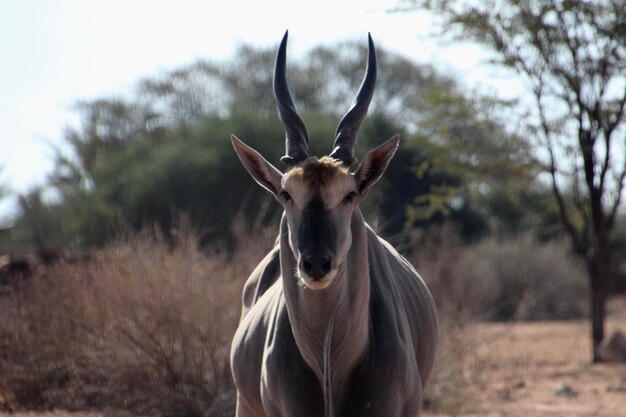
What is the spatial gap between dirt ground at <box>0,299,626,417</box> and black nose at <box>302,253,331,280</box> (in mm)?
5135

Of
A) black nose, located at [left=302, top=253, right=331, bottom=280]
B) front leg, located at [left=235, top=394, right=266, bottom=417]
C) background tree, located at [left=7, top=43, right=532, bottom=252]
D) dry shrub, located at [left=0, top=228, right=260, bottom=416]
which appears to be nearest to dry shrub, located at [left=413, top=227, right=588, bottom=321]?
background tree, located at [left=7, top=43, right=532, bottom=252]

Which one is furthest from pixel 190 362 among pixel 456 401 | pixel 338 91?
pixel 338 91

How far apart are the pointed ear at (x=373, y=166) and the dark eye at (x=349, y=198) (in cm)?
9

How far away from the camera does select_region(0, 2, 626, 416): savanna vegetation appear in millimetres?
9406

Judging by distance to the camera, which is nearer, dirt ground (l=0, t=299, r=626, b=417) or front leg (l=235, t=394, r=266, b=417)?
front leg (l=235, t=394, r=266, b=417)

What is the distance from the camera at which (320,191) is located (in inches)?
192

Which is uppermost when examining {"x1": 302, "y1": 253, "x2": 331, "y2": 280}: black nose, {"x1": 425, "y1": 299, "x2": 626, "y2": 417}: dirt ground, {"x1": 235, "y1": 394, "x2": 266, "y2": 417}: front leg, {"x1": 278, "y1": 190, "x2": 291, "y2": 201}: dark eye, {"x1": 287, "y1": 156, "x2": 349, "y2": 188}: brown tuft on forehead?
{"x1": 287, "y1": 156, "x2": 349, "y2": 188}: brown tuft on forehead

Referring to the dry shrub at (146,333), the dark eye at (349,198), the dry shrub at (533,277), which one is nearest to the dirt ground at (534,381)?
the dry shrub at (146,333)

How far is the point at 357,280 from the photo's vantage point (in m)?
5.29

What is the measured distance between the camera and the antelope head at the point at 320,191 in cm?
474

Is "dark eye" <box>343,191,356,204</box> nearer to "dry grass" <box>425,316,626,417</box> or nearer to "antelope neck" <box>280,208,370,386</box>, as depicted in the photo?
"antelope neck" <box>280,208,370,386</box>

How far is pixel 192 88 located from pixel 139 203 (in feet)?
38.2

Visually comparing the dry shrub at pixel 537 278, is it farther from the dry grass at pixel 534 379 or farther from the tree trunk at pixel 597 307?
the tree trunk at pixel 597 307

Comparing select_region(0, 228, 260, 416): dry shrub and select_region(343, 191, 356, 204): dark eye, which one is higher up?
select_region(343, 191, 356, 204): dark eye
